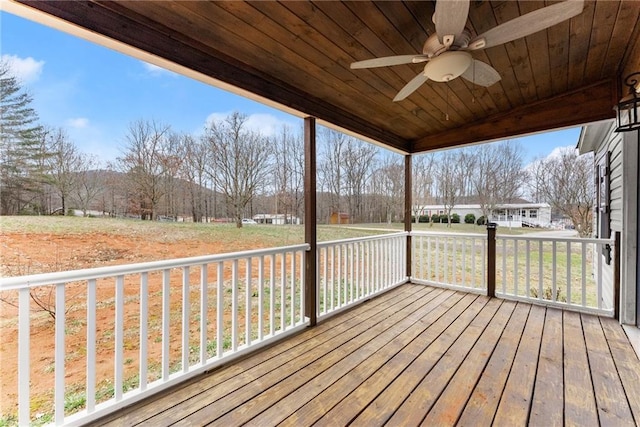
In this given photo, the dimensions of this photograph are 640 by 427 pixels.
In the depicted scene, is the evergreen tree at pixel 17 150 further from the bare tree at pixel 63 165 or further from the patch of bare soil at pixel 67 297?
the patch of bare soil at pixel 67 297

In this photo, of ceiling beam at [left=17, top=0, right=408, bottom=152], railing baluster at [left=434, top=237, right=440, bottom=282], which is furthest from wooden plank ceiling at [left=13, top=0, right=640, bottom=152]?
railing baluster at [left=434, top=237, right=440, bottom=282]

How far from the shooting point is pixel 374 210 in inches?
162

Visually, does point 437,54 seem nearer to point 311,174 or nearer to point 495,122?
point 311,174

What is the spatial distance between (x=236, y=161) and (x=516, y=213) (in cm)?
415

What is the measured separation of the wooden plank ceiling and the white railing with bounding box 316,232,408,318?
1481 millimetres

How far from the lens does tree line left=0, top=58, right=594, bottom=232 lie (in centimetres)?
152

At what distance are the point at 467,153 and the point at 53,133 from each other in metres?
4.99

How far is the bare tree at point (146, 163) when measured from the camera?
1.88 metres

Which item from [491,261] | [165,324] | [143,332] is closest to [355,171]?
[491,261]

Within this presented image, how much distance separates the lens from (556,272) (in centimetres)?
371

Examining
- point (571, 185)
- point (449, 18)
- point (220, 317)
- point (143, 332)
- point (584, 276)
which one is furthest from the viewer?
point (571, 185)

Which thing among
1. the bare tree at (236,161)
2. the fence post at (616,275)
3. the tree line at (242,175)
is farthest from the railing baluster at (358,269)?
the fence post at (616,275)

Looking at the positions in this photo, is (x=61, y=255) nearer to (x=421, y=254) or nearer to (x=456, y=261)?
(x=421, y=254)

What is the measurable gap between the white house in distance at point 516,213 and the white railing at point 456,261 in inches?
17.7
